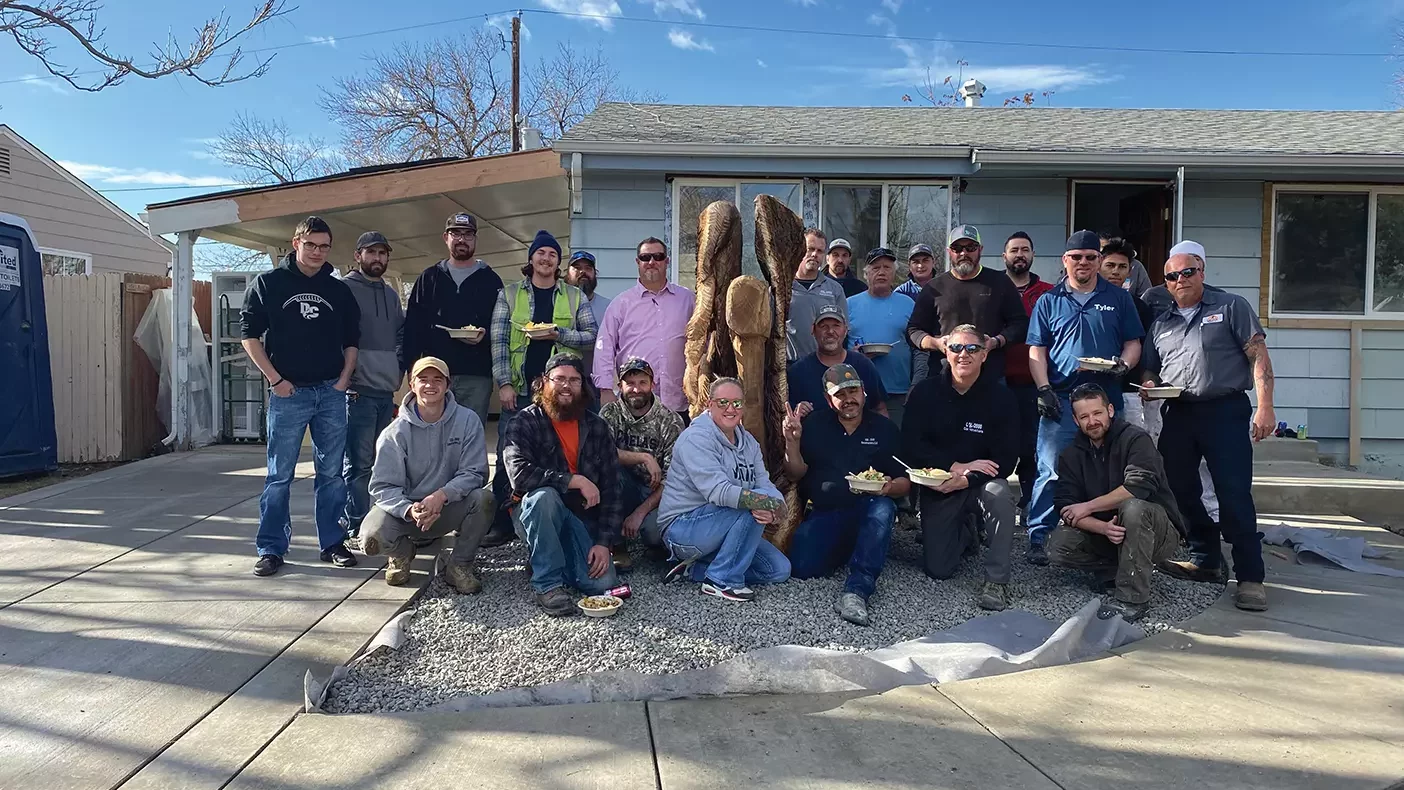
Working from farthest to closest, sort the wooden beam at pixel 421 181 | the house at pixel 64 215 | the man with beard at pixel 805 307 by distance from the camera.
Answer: the house at pixel 64 215 < the wooden beam at pixel 421 181 < the man with beard at pixel 805 307

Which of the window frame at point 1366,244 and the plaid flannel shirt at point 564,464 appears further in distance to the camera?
the window frame at point 1366,244

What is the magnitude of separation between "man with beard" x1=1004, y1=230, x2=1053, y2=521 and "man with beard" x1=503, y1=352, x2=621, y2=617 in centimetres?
258

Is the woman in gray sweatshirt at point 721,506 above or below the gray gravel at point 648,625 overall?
above

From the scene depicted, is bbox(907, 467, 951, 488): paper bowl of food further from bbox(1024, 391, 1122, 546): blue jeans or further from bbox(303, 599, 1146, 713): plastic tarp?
bbox(1024, 391, 1122, 546): blue jeans

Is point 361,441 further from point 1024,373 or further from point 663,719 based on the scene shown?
point 1024,373

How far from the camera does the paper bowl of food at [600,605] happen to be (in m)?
3.80

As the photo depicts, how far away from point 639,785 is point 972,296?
3.59 metres

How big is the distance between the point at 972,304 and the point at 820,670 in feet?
8.83

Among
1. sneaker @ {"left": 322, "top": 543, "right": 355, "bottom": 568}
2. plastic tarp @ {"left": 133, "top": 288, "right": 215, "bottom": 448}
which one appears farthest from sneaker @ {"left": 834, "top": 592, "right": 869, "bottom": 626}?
plastic tarp @ {"left": 133, "top": 288, "right": 215, "bottom": 448}

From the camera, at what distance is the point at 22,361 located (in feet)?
24.6

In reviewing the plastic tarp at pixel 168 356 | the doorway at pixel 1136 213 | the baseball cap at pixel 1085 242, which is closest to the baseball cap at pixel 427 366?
the baseball cap at pixel 1085 242

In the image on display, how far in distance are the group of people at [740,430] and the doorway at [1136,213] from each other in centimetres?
370

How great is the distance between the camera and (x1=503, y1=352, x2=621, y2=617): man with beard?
3.96m

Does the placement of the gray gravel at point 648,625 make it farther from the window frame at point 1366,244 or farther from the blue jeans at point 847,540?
the window frame at point 1366,244
